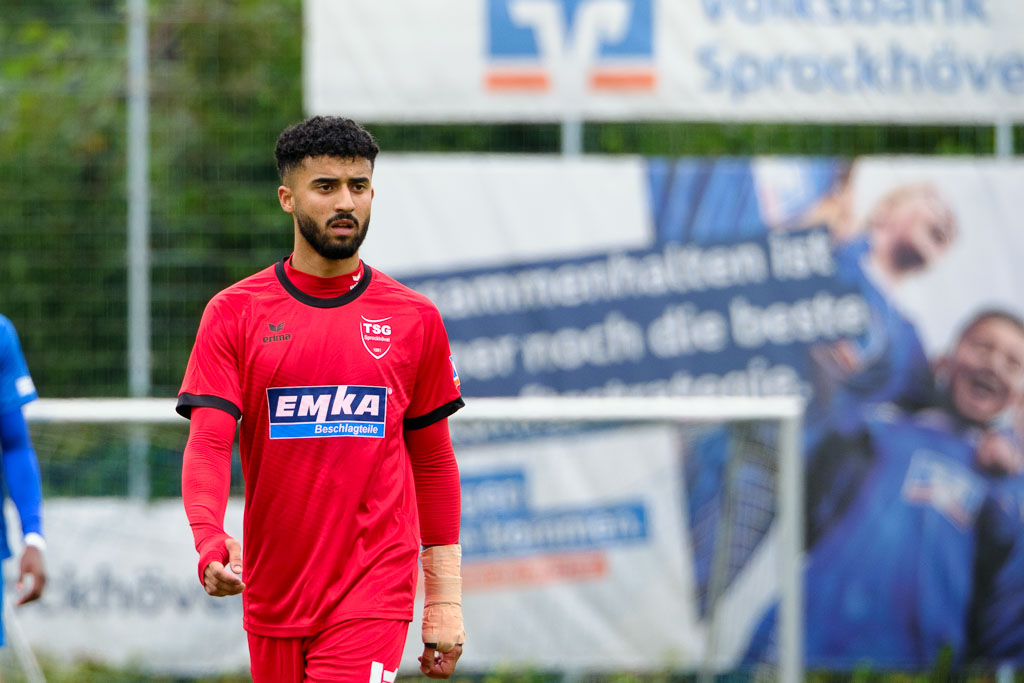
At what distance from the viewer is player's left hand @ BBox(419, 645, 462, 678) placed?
3367 millimetres

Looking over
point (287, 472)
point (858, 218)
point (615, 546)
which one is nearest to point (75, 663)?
point (615, 546)

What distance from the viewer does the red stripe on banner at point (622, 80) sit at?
6980mm

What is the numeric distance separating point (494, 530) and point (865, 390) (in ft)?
7.49

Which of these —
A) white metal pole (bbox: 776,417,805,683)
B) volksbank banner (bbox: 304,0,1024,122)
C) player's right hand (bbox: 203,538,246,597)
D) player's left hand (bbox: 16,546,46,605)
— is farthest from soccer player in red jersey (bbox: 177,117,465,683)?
volksbank banner (bbox: 304,0,1024,122)

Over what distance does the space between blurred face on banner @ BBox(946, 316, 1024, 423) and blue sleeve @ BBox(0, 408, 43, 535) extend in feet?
15.8

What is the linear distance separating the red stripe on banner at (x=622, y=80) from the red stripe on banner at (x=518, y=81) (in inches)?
10.4

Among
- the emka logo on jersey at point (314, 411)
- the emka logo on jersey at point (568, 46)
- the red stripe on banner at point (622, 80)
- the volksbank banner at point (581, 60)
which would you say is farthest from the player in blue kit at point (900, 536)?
the emka logo on jersey at point (314, 411)

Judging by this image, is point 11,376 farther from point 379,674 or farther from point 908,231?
point 908,231

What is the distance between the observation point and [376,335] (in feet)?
10.9

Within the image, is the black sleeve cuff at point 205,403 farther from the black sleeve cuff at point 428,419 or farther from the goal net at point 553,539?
the goal net at point 553,539

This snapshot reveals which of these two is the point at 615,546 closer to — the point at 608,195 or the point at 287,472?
the point at 608,195

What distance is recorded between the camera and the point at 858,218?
703 centimetres

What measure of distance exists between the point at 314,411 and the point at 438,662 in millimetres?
753

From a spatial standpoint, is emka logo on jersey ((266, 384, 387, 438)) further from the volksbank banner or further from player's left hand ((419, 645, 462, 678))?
the volksbank banner
